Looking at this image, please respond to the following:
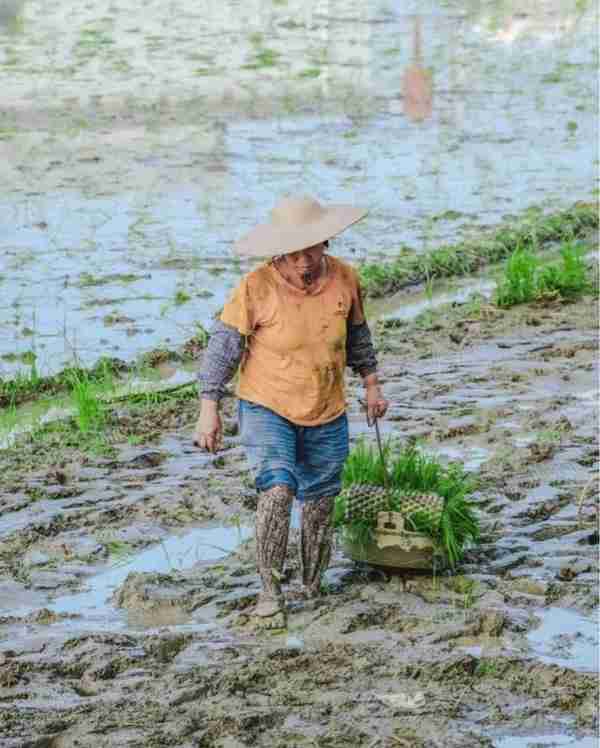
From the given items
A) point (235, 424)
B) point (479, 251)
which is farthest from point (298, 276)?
point (479, 251)

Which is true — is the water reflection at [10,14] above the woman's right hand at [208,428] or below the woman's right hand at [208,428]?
below

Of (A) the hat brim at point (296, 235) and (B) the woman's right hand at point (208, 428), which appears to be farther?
(B) the woman's right hand at point (208, 428)

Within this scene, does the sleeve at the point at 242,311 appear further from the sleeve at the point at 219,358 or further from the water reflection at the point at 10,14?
the water reflection at the point at 10,14

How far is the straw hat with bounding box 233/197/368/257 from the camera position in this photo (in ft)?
15.7

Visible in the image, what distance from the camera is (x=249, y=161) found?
498 inches

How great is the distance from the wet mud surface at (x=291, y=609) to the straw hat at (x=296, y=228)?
3.75 feet

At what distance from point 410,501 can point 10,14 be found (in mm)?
16811

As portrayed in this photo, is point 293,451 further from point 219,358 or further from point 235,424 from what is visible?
point 235,424

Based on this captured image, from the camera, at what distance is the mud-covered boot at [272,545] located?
491 cm

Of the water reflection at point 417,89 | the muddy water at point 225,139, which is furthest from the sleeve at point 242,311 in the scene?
the water reflection at point 417,89

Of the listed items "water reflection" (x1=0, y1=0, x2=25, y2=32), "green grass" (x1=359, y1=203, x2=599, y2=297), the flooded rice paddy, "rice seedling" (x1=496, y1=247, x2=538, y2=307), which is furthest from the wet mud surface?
"water reflection" (x1=0, y1=0, x2=25, y2=32)

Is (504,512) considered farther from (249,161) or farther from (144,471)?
(249,161)

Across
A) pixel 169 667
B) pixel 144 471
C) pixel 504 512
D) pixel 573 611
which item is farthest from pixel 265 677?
pixel 144 471

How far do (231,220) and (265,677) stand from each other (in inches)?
261
